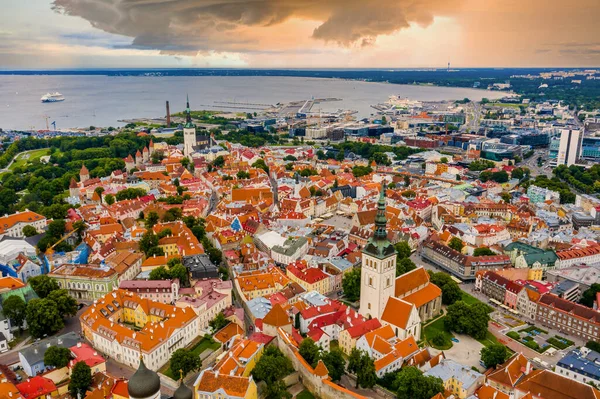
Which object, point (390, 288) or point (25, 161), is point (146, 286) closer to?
point (390, 288)

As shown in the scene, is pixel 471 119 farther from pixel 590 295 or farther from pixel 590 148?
pixel 590 295

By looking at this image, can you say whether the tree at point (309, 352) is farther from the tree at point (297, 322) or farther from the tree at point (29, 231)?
the tree at point (29, 231)

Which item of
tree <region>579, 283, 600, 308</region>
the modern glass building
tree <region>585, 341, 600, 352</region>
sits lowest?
tree <region>585, 341, 600, 352</region>

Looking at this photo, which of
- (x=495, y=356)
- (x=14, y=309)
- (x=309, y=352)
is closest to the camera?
(x=309, y=352)

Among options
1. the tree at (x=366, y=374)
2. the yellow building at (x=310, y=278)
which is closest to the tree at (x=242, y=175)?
the yellow building at (x=310, y=278)

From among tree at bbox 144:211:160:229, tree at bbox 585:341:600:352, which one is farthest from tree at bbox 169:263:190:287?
tree at bbox 585:341:600:352

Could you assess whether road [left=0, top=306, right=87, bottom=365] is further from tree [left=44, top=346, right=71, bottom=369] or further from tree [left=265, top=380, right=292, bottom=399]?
tree [left=265, top=380, right=292, bottom=399]

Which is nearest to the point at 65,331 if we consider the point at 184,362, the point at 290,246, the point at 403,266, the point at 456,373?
the point at 184,362
